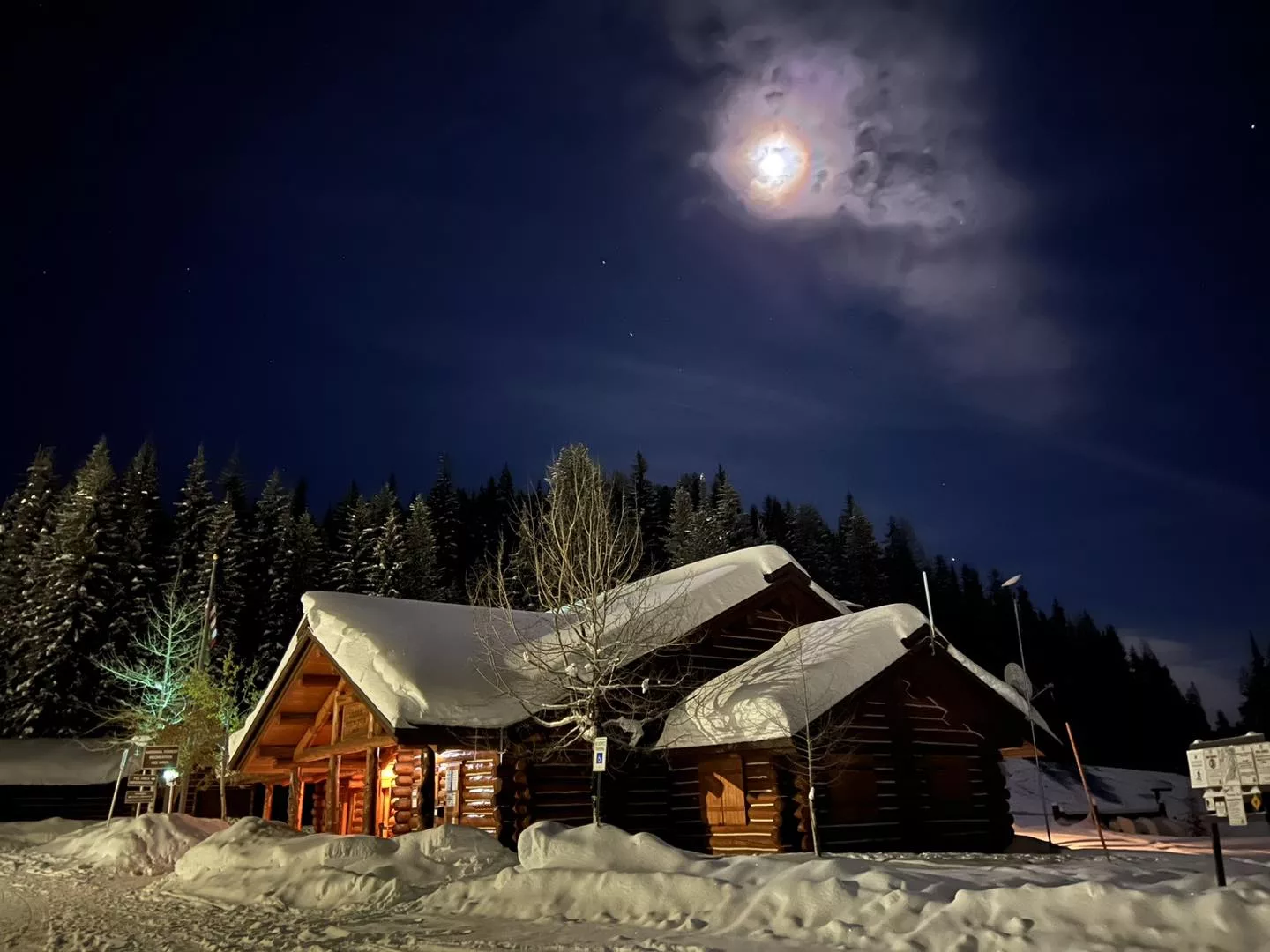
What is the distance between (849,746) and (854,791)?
1.08m

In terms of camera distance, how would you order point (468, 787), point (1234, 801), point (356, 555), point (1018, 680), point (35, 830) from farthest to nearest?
1. point (356, 555)
2. point (35, 830)
3. point (1018, 680)
4. point (468, 787)
5. point (1234, 801)

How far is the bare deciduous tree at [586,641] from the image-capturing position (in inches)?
703

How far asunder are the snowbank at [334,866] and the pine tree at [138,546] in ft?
91.3

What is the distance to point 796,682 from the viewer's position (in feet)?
61.0

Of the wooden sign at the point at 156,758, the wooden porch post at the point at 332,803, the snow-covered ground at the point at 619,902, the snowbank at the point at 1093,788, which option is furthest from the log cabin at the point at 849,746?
the snowbank at the point at 1093,788

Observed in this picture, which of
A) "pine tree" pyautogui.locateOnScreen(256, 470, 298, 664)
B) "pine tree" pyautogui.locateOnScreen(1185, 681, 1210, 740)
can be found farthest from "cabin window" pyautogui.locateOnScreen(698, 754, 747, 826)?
"pine tree" pyautogui.locateOnScreen(1185, 681, 1210, 740)

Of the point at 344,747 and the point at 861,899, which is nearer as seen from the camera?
the point at 861,899

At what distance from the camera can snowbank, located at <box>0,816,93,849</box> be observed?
31436 mm

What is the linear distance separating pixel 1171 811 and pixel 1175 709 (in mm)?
37746

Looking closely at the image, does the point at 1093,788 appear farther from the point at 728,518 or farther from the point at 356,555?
the point at 356,555

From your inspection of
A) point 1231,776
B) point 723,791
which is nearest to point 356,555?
point 723,791

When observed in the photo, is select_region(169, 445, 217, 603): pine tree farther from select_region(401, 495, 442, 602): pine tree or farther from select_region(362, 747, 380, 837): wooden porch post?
select_region(362, 747, 380, 837): wooden porch post

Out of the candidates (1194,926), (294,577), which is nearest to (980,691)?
(1194,926)

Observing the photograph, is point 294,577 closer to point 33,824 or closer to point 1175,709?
point 33,824
